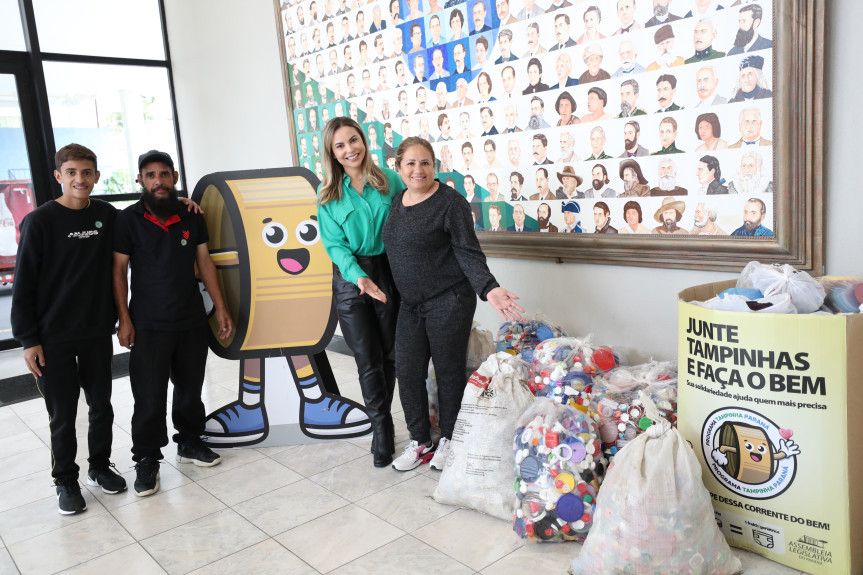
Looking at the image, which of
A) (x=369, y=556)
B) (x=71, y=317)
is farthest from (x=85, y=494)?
(x=369, y=556)

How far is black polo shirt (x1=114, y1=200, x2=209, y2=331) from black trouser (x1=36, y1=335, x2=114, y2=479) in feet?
0.64

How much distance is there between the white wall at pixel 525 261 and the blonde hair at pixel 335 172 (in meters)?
0.82

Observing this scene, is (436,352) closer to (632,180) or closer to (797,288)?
(632,180)

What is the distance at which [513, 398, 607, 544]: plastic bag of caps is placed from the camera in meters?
1.97

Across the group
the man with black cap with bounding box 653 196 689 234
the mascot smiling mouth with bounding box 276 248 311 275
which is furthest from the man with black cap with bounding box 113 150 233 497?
the man with black cap with bounding box 653 196 689 234

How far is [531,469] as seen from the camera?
2.04 meters

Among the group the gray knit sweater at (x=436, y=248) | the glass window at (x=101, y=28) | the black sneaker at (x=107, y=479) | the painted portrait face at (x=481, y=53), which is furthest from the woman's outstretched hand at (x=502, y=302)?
the glass window at (x=101, y=28)

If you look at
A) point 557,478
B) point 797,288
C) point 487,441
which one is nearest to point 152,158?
point 487,441

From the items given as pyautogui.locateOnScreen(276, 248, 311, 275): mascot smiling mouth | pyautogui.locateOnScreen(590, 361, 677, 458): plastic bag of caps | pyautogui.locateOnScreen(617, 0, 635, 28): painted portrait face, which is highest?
pyautogui.locateOnScreen(617, 0, 635, 28): painted portrait face

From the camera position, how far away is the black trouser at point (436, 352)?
2473 millimetres

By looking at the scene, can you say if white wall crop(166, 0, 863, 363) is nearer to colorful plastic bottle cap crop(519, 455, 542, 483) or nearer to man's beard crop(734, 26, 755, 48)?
man's beard crop(734, 26, 755, 48)

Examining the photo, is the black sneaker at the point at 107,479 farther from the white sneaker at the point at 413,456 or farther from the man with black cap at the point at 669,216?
the man with black cap at the point at 669,216

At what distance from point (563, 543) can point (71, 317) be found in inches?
74.9

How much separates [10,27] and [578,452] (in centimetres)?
536
